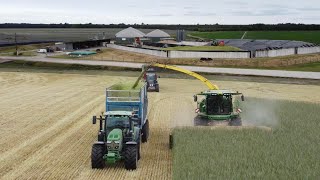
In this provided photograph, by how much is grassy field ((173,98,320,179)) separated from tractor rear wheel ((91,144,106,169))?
8.79ft

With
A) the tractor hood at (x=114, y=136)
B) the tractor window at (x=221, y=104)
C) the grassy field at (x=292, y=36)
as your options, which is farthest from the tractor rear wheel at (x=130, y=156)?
the grassy field at (x=292, y=36)

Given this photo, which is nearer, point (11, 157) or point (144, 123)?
point (11, 157)

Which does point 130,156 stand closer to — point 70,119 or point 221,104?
point 221,104

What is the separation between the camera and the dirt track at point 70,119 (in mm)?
17734

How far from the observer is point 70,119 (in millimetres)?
28344

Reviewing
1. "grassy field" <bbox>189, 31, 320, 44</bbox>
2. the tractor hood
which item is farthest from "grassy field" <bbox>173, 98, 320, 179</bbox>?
"grassy field" <bbox>189, 31, 320, 44</bbox>

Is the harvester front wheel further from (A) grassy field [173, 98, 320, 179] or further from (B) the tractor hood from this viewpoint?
(B) the tractor hood

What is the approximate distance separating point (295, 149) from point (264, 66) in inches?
1577

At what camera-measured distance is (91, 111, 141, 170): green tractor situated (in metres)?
16.8

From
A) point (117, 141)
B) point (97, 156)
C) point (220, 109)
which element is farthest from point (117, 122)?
point (220, 109)

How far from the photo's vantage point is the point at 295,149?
18.8m

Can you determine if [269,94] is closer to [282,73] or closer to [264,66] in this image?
[282,73]

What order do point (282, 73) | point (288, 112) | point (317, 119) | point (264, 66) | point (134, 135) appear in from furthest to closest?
point (264, 66), point (282, 73), point (288, 112), point (317, 119), point (134, 135)

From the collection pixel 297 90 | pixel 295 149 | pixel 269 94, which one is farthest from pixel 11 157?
pixel 297 90
